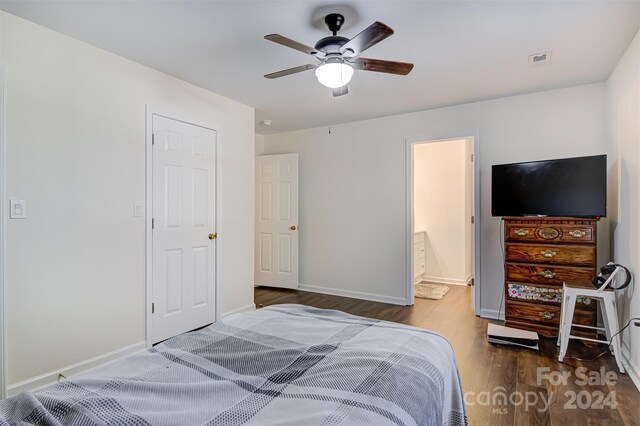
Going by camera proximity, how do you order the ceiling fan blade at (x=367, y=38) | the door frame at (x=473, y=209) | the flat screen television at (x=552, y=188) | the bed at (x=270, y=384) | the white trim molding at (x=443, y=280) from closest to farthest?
the bed at (x=270, y=384)
the ceiling fan blade at (x=367, y=38)
the flat screen television at (x=552, y=188)
the door frame at (x=473, y=209)
the white trim molding at (x=443, y=280)

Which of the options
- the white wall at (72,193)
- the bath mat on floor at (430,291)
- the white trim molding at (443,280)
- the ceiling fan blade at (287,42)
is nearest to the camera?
the ceiling fan blade at (287,42)

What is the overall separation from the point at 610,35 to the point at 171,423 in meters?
3.35

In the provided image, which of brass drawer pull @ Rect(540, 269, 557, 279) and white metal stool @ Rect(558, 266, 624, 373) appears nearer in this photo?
white metal stool @ Rect(558, 266, 624, 373)

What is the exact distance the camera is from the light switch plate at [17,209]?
206 cm

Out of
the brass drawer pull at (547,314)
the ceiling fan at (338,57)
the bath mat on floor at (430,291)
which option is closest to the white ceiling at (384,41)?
the ceiling fan at (338,57)

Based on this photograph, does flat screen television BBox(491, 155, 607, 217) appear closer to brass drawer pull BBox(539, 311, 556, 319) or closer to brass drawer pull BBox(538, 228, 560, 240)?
brass drawer pull BBox(538, 228, 560, 240)

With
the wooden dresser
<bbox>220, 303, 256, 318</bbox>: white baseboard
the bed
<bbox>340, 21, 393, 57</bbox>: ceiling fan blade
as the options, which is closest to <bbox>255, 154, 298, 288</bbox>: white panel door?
<bbox>220, 303, 256, 318</bbox>: white baseboard

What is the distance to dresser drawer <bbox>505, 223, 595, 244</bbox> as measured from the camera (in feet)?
9.57

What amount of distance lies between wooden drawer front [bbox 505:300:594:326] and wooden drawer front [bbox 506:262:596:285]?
234 millimetres

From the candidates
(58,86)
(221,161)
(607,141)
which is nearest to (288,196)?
(221,161)

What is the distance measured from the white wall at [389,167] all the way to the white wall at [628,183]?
1.37 ft

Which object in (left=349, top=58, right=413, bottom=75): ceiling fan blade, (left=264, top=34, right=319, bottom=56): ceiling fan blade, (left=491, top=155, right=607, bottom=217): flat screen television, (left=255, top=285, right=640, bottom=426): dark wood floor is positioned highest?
(left=264, top=34, right=319, bottom=56): ceiling fan blade

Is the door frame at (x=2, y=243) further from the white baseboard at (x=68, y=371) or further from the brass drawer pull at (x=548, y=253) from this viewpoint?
the brass drawer pull at (x=548, y=253)

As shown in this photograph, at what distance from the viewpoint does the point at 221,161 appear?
11.7 ft
